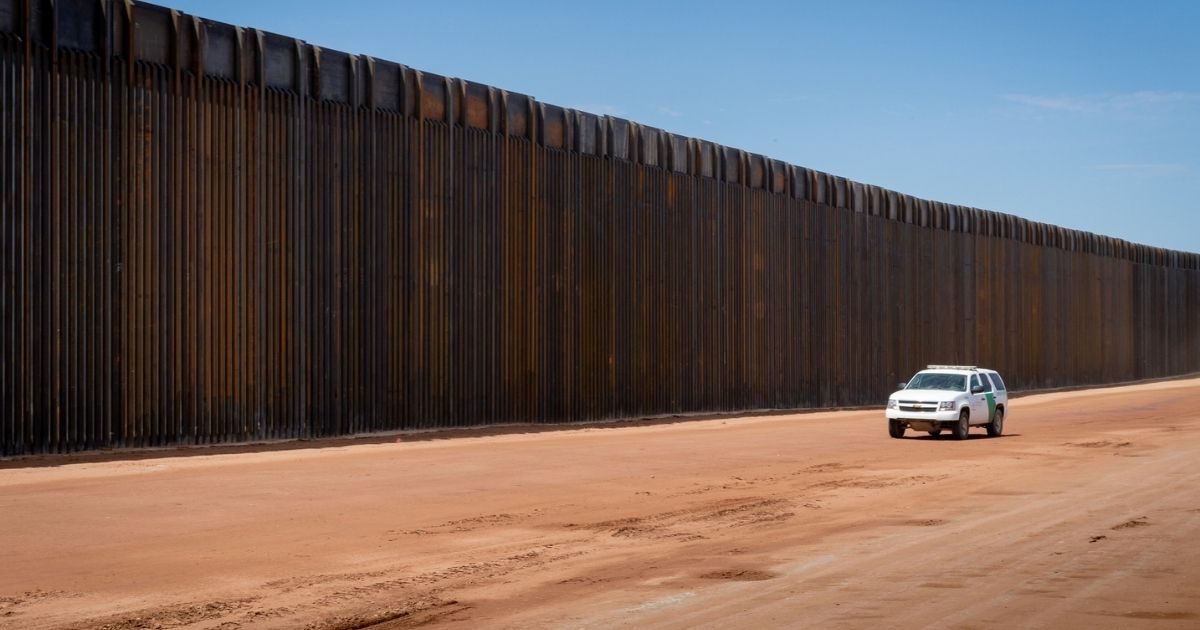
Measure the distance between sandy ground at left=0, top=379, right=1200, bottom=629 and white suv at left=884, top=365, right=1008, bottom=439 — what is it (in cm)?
467

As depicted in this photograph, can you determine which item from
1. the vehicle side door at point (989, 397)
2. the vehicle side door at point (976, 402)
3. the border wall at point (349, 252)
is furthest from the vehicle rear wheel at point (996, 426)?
the border wall at point (349, 252)

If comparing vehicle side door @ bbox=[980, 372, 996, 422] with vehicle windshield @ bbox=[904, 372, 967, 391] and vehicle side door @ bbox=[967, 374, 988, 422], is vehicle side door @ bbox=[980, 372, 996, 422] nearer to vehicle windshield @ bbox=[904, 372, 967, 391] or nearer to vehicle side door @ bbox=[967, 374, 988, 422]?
vehicle side door @ bbox=[967, 374, 988, 422]

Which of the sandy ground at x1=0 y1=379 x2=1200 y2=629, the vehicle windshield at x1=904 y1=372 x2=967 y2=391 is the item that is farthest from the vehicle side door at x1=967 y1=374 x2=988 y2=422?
the sandy ground at x1=0 y1=379 x2=1200 y2=629

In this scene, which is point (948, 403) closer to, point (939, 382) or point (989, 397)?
point (939, 382)

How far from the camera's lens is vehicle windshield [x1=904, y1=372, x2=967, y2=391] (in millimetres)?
30359

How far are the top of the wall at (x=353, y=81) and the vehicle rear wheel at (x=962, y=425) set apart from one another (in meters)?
12.5

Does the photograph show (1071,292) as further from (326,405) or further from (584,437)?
(326,405)

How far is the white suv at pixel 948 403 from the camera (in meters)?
29.6

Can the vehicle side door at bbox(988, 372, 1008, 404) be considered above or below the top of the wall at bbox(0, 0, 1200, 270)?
below

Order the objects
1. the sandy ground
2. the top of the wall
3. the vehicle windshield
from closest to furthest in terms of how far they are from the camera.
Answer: the sandy ground → the top of the wall → the vehicle windshield

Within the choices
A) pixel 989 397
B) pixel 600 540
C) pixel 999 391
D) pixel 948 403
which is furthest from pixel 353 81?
pixel 600 540

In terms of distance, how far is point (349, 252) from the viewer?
2842 centimetres

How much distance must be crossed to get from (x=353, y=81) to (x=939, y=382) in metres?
14.9

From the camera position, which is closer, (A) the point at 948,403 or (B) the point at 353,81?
(B) the point at 353,81
